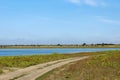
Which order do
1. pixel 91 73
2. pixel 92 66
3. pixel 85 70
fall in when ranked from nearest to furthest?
pixel 91 73
pixel 85 70
pixel 92 66

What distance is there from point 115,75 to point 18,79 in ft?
24.9

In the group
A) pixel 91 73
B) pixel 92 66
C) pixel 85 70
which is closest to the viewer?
pixel 91 73

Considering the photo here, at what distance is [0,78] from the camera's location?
28.1 m

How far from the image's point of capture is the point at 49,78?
2798 centimetres

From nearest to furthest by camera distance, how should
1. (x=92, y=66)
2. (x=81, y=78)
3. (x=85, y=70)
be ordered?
(x=81, y=78)
(x=85, y=70)
(x=92, y=66)

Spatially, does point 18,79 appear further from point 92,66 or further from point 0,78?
point 92,66

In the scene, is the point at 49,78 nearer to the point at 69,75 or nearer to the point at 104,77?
the point at 69,75

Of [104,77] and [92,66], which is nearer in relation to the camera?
[104,77]

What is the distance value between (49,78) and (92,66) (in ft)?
20.8

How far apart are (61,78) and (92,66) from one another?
5.94 m

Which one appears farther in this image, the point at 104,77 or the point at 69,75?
the point at 69,75

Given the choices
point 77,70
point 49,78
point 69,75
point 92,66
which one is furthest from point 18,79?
point 92,66

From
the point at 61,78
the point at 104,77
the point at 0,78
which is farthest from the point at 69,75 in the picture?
the point at 0,78

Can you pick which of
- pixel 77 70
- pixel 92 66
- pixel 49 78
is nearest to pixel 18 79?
pixel 49 78
